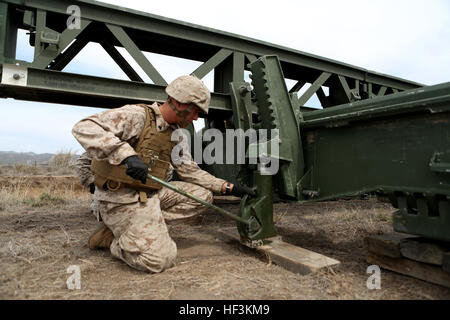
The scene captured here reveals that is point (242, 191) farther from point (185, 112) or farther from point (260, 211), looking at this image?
point (185, 112)

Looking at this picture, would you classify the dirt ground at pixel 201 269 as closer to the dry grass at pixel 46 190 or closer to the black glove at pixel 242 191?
the black glove at pixel 242 191

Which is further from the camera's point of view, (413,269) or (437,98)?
(413,269)

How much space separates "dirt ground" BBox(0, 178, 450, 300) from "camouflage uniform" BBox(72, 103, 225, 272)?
0.45ft

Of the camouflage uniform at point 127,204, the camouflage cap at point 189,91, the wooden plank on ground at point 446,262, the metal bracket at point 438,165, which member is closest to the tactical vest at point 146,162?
the camouflage uniform at point 127,204

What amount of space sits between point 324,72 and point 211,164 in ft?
7.87

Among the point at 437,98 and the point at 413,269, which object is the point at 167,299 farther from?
the point at 437,98

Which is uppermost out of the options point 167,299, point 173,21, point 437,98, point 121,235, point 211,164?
point 173,21

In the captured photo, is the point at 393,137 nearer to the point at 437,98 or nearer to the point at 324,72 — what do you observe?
the point at 437,98

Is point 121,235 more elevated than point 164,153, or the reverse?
point 164,153

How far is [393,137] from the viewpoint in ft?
6.82

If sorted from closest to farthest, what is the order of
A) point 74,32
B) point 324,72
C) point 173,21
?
1. point 74,32
2. point 173,21
3. point 324,72

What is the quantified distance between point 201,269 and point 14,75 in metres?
2.73
